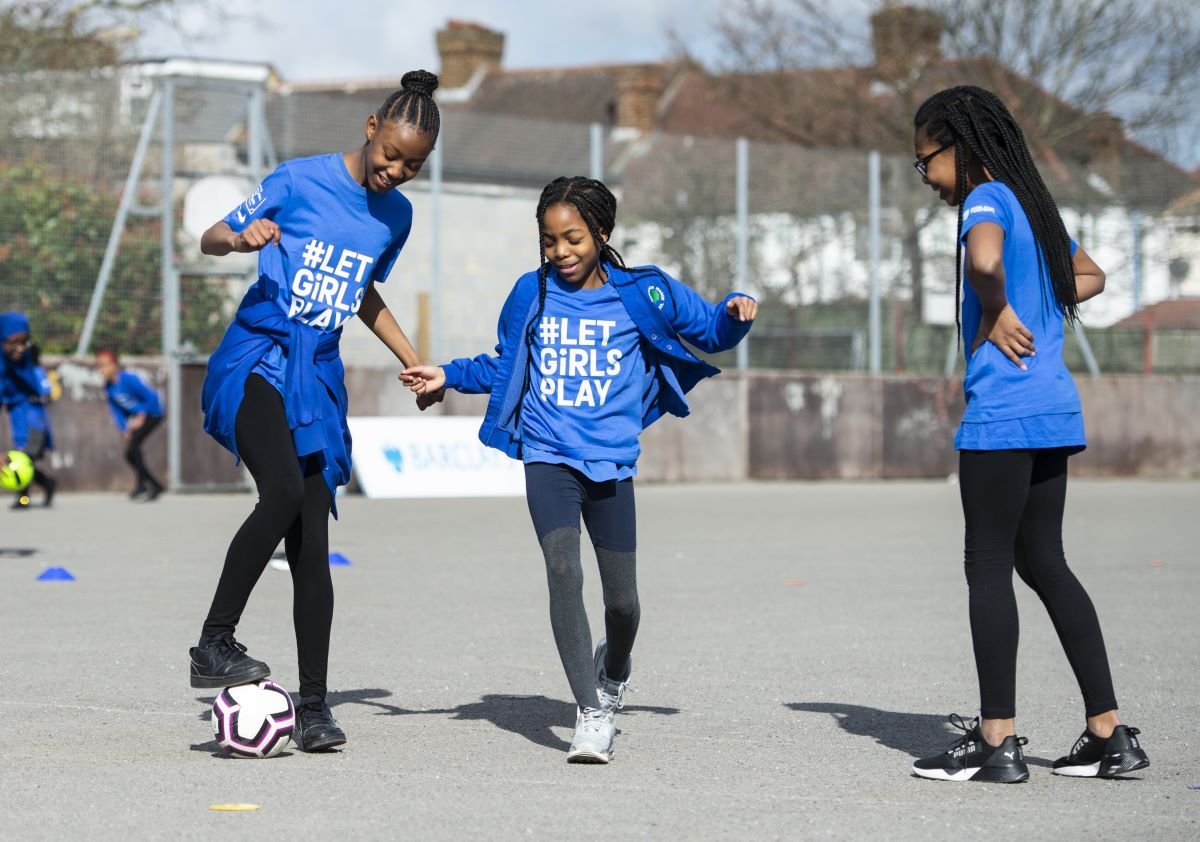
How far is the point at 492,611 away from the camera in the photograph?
29.8 feet

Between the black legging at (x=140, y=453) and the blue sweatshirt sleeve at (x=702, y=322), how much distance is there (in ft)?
44.2

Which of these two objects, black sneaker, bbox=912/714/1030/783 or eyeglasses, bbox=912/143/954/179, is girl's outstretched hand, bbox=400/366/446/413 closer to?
eyeglasses, bbox=912/143/954/179

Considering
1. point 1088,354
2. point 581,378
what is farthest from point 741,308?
point 1088,354

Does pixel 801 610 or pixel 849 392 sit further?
pixel 849 392

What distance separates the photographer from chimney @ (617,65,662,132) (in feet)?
168

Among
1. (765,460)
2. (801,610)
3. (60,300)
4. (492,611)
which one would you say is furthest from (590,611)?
(765,460)

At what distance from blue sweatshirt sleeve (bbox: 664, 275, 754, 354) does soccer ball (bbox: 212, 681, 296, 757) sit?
1.61 metres

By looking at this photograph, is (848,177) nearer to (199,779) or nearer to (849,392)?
(849,392)

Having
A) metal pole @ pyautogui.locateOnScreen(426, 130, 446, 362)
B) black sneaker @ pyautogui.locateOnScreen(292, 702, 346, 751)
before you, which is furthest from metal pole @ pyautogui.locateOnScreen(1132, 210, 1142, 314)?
black sneaker @ pyautogui.locateOnScreen(292, 702, 346, 751)

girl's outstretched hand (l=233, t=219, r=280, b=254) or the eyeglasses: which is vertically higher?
the eyeglasses

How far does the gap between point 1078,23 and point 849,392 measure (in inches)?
455

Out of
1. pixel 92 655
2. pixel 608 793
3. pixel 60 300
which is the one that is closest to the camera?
pixel 608 793

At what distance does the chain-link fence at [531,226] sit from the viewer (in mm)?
→ 18719

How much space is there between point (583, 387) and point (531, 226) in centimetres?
1524
